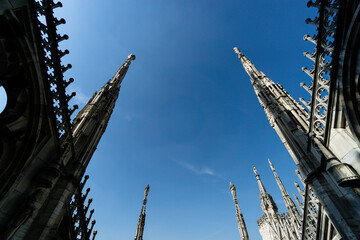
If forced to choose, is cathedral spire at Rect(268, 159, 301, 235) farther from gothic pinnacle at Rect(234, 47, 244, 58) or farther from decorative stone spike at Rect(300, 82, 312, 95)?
gothic pinnacle at Rect(234, 47, 244, 58)

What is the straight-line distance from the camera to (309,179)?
768 centimetres

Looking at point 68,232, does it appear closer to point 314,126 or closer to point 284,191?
→ point 314,126

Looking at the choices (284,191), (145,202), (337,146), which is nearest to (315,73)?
(337,146)

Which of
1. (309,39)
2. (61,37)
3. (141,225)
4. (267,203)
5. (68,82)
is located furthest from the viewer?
(141,225)

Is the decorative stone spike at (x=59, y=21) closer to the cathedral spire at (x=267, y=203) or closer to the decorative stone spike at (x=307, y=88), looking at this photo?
the decorative stone spike at (x=307, y=88)

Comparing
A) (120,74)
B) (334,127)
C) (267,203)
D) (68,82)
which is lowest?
(334,127)

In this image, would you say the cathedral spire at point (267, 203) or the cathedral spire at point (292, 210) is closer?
the cathedral spire at point (292, 210)

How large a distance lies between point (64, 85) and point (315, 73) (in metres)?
10.4

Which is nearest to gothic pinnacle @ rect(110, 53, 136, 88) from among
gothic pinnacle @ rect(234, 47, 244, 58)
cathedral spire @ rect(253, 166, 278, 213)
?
gothic pinnacle @ rect(234, 47, 244, 58)

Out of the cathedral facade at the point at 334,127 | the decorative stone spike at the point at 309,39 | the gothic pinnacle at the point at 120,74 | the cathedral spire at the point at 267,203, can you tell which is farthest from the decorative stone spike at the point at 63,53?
the cathedral spire at the point at 267,203

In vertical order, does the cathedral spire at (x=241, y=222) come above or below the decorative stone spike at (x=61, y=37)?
above

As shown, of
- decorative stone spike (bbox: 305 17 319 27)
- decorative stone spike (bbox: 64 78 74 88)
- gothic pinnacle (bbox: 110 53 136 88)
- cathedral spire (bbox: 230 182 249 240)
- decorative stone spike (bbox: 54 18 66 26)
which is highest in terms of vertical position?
gothic pinnacle (bbox: 110 53 136 88)

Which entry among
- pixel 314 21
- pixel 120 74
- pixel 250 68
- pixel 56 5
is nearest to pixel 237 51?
pixel 250 68

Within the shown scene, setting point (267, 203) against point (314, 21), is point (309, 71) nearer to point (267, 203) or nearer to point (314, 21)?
point (314, 21)
